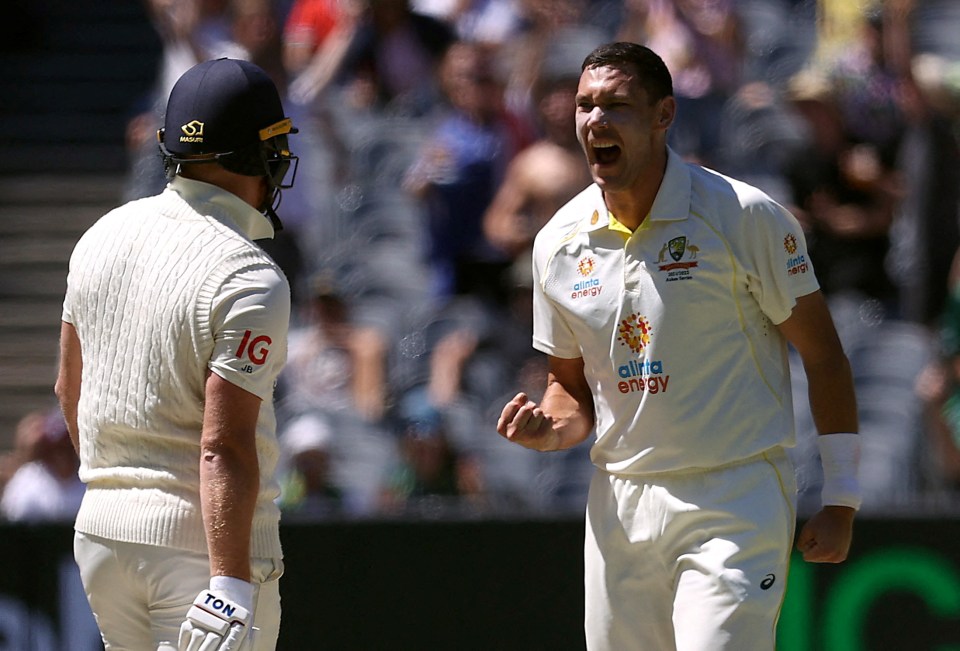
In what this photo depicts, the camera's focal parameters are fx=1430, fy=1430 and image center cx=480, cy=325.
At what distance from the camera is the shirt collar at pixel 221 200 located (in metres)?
2.92

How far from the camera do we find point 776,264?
10.8 ft

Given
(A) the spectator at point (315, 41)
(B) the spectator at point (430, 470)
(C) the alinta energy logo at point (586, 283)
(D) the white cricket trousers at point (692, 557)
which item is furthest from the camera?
(A) the spectator at point (315, 41)

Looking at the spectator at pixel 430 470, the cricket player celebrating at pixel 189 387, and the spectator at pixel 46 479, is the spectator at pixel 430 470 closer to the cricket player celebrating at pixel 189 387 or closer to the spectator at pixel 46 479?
the spectator at pixel 46 479

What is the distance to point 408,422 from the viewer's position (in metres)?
6.77

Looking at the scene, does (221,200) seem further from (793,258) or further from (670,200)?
(793,258)

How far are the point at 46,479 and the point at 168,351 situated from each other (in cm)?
424

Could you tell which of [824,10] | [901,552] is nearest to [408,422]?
[901,552]

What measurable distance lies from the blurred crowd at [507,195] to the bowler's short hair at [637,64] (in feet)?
10.8

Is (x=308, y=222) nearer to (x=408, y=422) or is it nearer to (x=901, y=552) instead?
(x=408, y=422)

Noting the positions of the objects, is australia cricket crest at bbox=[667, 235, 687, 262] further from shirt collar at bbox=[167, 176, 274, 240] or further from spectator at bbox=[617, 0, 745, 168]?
spectator at bbox=[617, 0, 745, 168]

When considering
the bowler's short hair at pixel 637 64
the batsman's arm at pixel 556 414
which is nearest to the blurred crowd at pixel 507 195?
the batsman's arm at pixel 556 414

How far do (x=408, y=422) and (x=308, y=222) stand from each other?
1.46m

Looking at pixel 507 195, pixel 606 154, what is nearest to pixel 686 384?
pixel 606 154

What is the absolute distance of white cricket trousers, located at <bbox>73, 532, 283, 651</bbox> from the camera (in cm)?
281
